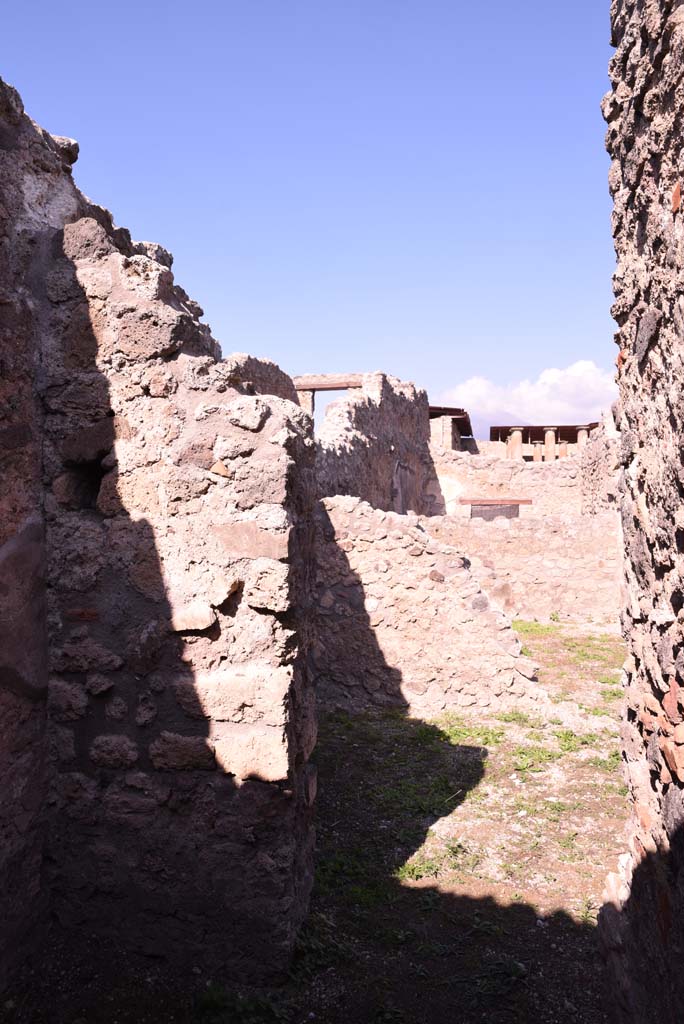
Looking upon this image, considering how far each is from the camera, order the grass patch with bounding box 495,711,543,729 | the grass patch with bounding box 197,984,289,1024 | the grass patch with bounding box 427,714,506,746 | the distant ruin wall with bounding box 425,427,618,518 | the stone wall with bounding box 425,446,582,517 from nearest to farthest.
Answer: the grass patch with bounding box 197,984,289,1024 → the grass patch with bounding box 427,714,506,746 → the grass patch with bounding box 495,711,543,729 → the distant ruin wall with bounding box 425,427,618,518 → the stone wall with bounding box 425,446,582,517

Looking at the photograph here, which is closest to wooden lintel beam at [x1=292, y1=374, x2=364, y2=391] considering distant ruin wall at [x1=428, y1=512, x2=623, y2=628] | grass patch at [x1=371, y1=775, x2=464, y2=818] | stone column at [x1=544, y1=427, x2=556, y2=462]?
distant ruin wall at [x1=428, y1=512, x2=623, y2=628]

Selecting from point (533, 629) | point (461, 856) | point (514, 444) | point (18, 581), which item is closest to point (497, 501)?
point (533, 629)

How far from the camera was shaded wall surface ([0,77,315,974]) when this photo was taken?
3.23 m

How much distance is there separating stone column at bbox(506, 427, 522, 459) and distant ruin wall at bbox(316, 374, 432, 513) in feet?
26.3

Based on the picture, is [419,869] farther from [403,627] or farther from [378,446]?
[378,446]

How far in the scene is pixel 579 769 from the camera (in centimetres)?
588

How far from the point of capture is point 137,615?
11.1ft

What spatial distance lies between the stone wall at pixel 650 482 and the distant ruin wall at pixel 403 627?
4.00 metres

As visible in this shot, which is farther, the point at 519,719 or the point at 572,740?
the point at 519,719

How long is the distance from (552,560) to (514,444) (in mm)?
16073

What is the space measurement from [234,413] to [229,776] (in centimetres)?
162

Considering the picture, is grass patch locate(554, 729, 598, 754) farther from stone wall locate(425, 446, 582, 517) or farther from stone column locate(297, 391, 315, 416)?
stone wall locate(425, 446, 582, 517)

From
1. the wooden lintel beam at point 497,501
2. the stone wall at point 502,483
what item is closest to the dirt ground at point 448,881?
the stone wall at point 502,483

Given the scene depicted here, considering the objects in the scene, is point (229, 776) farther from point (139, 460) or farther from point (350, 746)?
point (350, 746)
